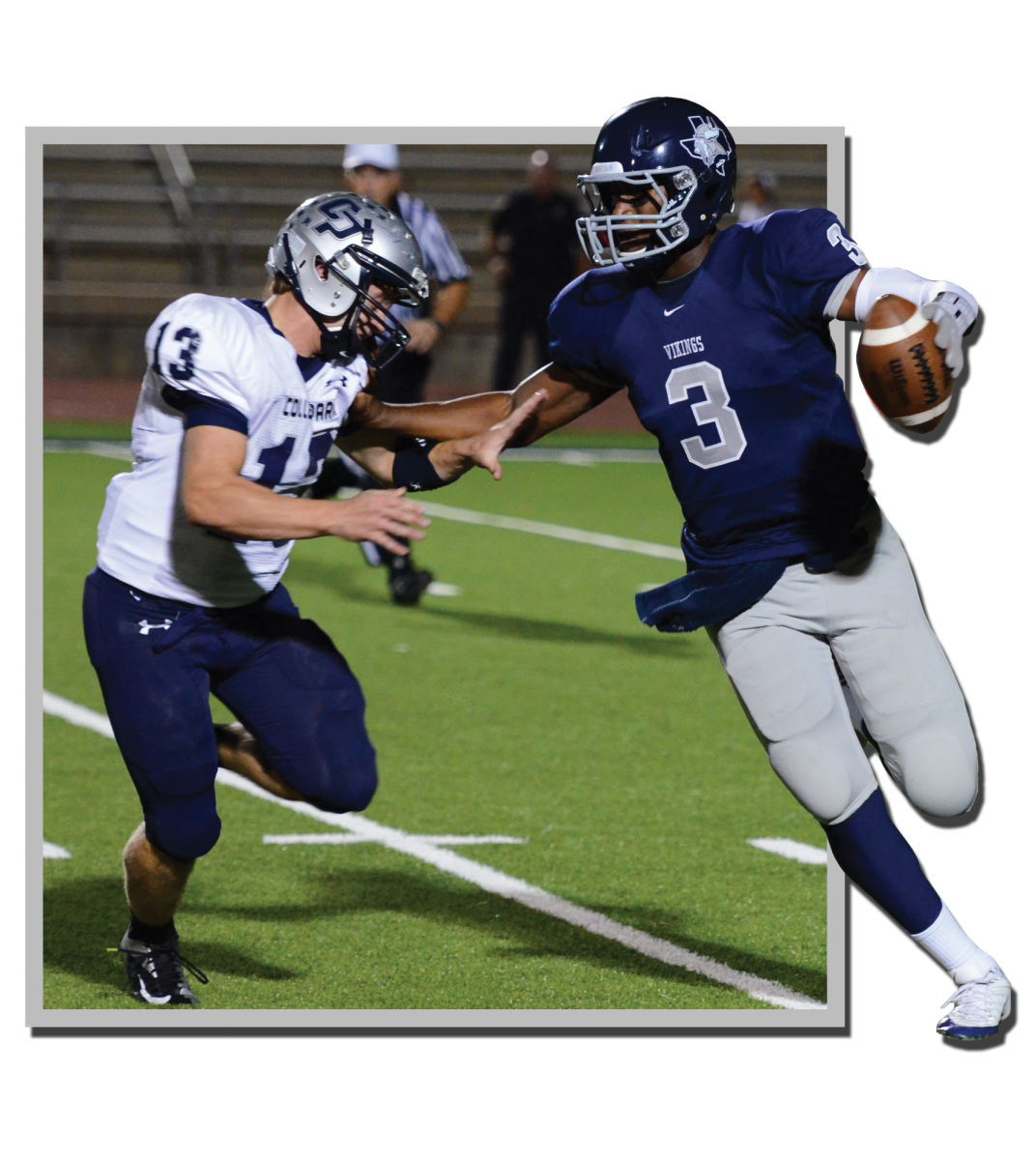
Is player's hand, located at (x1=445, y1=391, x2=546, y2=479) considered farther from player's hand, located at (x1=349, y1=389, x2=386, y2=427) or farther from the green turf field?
the green turf field

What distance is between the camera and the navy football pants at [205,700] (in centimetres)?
313

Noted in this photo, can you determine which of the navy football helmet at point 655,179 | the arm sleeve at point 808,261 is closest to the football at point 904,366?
the arm sleeve at point 808,261

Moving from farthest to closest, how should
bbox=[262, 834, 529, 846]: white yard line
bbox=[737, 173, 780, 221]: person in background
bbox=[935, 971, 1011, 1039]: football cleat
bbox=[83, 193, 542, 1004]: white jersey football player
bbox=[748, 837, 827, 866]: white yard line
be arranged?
bbox=[737, 173, 780, 221]: person in background, bbox=[262, 834, 529, 846]: white yard line, bbox=[748, 837, 827, 866]: white yard line, bbox=[83, 193, 542, 1004]: white jersey football player, bbox=[935, 971, 1011, 1039]: football cleat

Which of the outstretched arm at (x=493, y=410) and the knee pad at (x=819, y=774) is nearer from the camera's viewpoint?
the knee pad at (x=819, y=774)

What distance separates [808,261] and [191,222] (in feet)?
40.1

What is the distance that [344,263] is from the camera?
10.1 feet

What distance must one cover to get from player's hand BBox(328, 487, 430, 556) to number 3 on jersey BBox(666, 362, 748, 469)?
0.51 m

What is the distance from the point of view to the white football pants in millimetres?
2965

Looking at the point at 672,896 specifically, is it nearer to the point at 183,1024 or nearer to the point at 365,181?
the point at 183,1024

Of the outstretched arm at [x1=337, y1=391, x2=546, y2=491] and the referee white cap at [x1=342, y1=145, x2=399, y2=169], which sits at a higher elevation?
the referee white cap at [x1=342, y1=145, x2=399, y2=169]

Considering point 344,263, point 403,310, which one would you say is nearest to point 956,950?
point 344,263

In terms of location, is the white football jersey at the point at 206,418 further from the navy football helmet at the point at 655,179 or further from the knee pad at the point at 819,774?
the knee pad at the point at 819,774

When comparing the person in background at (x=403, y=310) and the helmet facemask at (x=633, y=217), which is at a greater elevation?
the person in background at (x=403, y=310)


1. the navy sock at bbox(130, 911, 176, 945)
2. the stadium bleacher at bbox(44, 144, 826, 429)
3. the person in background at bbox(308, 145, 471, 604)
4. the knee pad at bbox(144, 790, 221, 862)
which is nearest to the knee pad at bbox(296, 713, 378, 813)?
the knee pad at bbox(144, 790, 221, 862)
